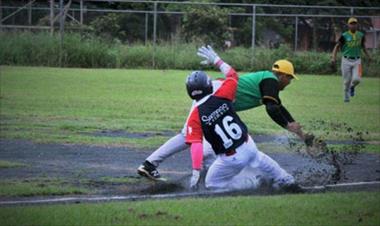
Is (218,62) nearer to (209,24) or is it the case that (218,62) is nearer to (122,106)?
(122,106)

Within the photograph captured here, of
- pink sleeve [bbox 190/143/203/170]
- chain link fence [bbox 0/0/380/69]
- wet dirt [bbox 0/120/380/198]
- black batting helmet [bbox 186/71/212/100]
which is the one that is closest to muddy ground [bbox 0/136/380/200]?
wet dirt [bbox 0/120/380/198]

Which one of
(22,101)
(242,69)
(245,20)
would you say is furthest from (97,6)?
(22,101)

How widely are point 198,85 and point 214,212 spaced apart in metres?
2.17

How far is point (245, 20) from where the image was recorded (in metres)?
37.8

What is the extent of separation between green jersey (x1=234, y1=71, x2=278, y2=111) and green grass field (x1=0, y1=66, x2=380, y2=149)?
12.6 ft

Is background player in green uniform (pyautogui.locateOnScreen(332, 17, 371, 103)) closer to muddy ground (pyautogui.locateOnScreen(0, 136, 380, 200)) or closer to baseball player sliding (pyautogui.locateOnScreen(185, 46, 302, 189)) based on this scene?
muddy ground (pyautogui.locateOnScreen(0, 136, 380, 200))

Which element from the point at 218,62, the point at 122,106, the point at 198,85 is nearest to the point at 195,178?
the point at 198,85

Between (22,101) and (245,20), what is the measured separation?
1944 cm

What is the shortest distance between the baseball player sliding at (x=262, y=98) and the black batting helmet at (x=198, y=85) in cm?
36

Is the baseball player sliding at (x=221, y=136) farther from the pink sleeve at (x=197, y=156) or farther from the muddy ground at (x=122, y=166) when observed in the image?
the muddy ground at (x=122, y=166)

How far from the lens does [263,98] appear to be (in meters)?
9.67

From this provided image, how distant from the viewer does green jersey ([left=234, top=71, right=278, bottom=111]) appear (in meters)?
9.91

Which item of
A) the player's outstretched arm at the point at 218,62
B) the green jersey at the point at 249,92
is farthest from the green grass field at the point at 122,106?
→ the player's outstretched arm at the point at 218,62

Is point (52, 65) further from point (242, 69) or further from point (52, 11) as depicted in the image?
point (242, 69)
